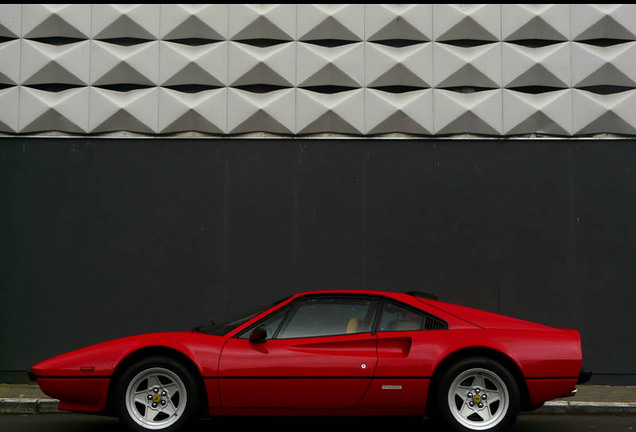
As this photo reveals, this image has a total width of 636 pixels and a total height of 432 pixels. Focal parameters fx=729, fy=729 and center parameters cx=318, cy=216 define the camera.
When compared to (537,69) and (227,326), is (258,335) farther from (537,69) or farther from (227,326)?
(537,69)

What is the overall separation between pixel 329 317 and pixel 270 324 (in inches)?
20.7

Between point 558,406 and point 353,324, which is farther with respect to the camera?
point 558,406

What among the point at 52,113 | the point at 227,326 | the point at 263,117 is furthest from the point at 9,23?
the point at 227,326

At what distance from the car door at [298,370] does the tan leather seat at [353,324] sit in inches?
1.8

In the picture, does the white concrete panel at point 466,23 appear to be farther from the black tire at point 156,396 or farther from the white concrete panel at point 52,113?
the black tire at point 156,396

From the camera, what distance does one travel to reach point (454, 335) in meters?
6.29

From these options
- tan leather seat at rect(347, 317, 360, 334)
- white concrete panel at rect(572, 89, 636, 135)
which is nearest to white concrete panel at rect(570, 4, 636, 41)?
white concrete panel at rect(572, 89, 636, 135)

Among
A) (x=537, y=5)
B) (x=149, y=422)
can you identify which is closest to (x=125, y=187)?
(x=149, y=422)

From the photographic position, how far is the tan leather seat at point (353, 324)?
6.37 m

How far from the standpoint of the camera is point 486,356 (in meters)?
6.26

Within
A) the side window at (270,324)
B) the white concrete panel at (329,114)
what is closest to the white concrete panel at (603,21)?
the white concrete panel at (329,114)

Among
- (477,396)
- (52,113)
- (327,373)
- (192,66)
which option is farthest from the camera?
(192,66)

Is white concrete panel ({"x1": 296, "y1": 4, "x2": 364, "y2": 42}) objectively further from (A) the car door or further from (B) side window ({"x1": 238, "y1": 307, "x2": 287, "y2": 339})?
(A) the car door

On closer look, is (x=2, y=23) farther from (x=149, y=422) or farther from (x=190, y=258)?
(x=149, y=422)
